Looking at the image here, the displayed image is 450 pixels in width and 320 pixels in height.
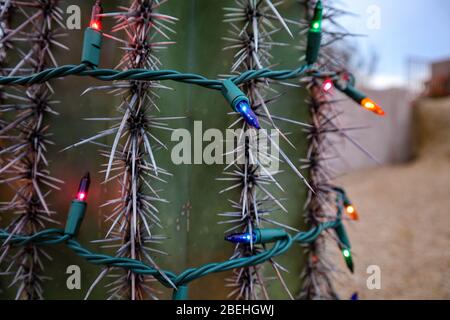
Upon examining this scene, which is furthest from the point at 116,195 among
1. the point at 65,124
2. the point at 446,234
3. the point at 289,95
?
the point at 446,234

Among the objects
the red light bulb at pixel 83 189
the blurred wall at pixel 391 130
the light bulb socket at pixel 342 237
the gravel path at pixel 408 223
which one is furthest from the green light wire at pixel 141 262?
the blurred wall at pixel 391 130

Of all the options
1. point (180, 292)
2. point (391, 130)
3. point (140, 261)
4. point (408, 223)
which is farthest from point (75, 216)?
point (391, 130)

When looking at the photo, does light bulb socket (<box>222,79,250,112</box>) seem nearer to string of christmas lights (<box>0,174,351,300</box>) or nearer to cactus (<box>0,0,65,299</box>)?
string of christmas lights (<box>0,174,351,300</box>)

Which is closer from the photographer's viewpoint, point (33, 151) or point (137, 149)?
point (137, 149)

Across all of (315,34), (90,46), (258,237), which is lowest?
(258,237)

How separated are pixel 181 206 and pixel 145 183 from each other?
132mm

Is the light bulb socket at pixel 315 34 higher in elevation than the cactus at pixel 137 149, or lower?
higher

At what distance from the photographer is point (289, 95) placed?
3.45 feet

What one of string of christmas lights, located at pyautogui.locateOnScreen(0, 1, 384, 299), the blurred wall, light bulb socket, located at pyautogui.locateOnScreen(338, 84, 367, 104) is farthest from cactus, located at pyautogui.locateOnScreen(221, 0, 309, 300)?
the blurred wall

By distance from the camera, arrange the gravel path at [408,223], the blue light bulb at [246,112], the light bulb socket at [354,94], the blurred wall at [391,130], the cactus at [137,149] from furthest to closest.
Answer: the blurred wall at [391,130] < the gravel path at [408,223] < the light bulb socket at [354,94] < the cactus at [137,149] < the blue light bulb at [246,112]

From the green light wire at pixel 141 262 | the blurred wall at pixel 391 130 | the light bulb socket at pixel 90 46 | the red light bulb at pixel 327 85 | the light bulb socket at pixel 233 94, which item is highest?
the blurred wall at pixel 391 130

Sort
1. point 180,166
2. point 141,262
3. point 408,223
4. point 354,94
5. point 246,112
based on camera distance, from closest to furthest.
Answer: point 246,112, point 141,262, point 180,166, point 354,94, point 408,223

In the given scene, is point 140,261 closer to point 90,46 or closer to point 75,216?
point 75,216

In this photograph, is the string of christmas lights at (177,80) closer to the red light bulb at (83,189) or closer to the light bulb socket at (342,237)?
the red light bulb at (83,189)
